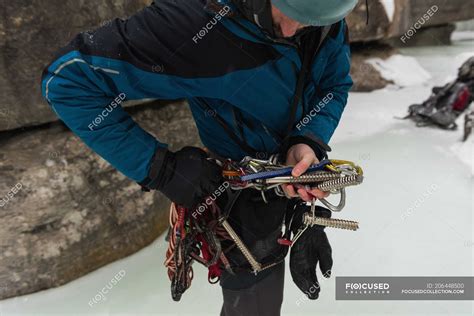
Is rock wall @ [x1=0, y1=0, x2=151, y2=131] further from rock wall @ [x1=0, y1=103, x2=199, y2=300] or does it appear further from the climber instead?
the climber

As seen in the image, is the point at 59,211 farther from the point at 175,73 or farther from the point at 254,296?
the point at 175,73

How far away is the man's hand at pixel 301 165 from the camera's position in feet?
3.24

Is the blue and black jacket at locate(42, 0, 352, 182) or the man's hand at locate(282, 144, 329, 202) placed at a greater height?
the blue and black jacket at locate(42, 0, 352, 182)

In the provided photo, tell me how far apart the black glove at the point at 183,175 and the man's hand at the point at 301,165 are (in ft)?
0.67

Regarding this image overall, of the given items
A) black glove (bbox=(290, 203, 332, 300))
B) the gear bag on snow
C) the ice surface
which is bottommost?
the ice surface

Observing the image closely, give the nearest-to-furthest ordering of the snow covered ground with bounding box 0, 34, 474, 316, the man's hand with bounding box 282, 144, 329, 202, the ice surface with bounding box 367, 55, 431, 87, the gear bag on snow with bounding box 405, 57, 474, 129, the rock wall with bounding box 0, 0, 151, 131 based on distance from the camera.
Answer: the man's hand with bounding box 282, 144, 329, 202 < the rock wall with bounding box 0, 0, 151, 131 < the snow covered ground with bounding box 0, 34, 474, 316 < the gear bag on snow with bounding box 405, 57, 474, 129 < the ice surface with bounding box 367, 55, 431, 87

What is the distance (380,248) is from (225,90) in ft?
5.80

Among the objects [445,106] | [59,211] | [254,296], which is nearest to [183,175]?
[254,296]

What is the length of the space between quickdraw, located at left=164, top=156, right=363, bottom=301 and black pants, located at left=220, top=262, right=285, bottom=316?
1.9 inches

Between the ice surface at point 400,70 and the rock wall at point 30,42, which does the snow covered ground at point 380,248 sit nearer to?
the rock wall at point 30,42

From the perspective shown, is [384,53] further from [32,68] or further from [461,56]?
[32,68]

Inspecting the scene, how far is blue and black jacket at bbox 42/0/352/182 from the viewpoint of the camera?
0.87 meters

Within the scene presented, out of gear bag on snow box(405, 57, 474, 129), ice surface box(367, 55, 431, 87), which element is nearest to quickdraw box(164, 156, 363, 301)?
gear bag on snow box(405, 57, 474, 129)

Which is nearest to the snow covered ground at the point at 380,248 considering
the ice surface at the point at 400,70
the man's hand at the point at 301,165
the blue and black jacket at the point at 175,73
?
the man's hand at the point at 301,165
